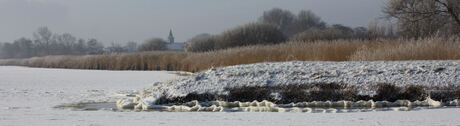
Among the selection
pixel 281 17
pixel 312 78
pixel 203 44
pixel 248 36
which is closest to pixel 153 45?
pixel 203 44

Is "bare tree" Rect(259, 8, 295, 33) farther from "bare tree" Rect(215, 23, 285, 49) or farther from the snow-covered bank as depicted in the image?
the snow-covered bank

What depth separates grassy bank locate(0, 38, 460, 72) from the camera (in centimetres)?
755

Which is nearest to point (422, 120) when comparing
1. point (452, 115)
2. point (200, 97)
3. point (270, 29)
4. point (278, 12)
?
point (452, 115)

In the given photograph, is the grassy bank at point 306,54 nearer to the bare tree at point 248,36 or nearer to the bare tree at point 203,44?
the bare tree at point 248,36

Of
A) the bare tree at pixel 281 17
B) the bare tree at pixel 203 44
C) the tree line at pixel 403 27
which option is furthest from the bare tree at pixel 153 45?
the bare tree at pixel 281 17

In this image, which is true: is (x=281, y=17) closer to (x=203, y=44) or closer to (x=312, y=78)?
(x=203, y=44)

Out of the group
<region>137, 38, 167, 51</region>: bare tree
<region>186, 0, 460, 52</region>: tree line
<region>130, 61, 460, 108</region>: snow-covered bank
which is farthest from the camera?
<region>137, 38, 167, 51</region>: bare tree

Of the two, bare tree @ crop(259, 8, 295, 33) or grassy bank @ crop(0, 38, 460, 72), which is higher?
bare tree @ crop(259, 8, 295, 33)

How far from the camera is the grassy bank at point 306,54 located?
7.55 m

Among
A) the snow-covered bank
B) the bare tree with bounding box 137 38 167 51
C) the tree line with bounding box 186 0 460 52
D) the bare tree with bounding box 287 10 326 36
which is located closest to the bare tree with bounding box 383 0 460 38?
the tree line with bounding box 186 0 460 52

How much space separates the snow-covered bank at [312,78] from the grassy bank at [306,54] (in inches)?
70.8

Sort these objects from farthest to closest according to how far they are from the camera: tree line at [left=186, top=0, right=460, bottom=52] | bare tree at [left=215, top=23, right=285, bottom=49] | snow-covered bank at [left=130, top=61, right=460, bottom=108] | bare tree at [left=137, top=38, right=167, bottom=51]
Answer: bare tree at [left=137, top=38, right=167, bottom=51]
bare tree at [left=215, top=23, right=285, bottom=49]
tree line at [left=186, top=0, right=460, bottom=52]
snow-covered bank at [left=130, top=61, right=460, bottom=108]

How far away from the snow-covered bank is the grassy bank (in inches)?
70.8

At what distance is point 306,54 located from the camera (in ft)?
29.5
